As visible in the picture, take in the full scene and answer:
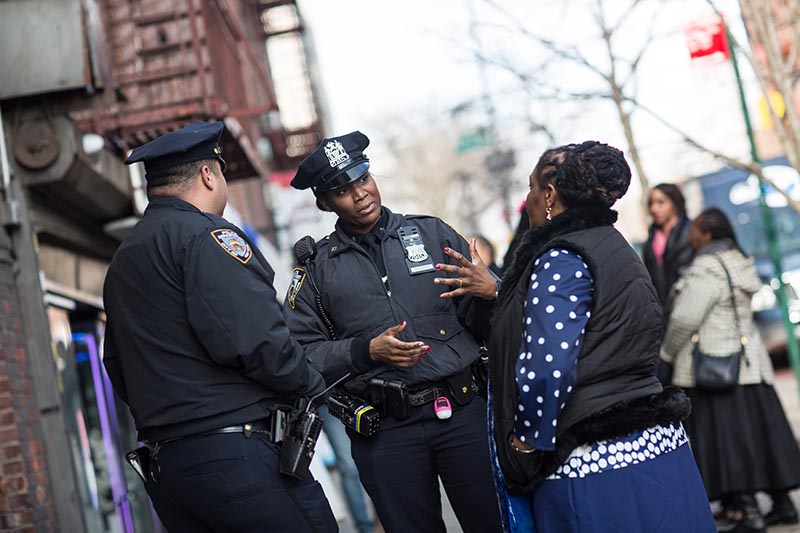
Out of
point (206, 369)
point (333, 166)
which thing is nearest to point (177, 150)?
point (206, 369)

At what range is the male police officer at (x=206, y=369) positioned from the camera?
3443mm

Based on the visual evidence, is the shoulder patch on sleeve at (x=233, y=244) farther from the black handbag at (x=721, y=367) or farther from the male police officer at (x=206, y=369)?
the black handbag at (x=721, y=367)

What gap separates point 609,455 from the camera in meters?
3.56

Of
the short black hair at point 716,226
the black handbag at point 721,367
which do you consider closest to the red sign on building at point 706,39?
the short black hair at point 716,226

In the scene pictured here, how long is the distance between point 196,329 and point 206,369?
0.15 metres

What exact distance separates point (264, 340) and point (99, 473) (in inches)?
244

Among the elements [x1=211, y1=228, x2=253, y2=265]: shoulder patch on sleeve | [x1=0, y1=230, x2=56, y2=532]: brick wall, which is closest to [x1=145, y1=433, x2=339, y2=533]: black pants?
[x1=211, y1=228, x2=253, y2=265]: shoulder patch on sleeve

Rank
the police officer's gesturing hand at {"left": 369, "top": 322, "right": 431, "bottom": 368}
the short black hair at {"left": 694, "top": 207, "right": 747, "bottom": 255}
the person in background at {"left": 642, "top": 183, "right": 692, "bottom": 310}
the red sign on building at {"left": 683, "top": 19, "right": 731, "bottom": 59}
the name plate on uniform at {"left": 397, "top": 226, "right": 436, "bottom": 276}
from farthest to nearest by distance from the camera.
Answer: the red sign on building at {"left": 683, "top": 19, "right": 731, "bottom": 59}
the person in background at {"left": 642, "top": 183, "right": 692, "bottom": 310}
the short black hair at {"left": 694, "top": 207, "right": 747, "bottom": 255}
the name plate on uniform at {"left": 397, "top": 226, "right": 436, "bottom": 276}
the police officer's gesturing hand at {"left": 369, "top": 322, "right": 431, "bottom": 368}

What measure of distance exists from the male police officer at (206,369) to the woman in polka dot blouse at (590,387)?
0.75 meters

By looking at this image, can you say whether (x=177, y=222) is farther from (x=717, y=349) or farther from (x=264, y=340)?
(x=717, y=349)

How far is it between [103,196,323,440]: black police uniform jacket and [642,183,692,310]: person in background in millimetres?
4457

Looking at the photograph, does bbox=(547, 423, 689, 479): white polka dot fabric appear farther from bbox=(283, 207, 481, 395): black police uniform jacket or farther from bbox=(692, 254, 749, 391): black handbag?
bbox=(692, 254, 749, 391): black handbag

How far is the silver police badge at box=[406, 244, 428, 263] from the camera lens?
14.7 ft

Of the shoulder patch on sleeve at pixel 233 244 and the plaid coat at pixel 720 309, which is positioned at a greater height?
the shoulder patch on sleeve at pixel 233 244
